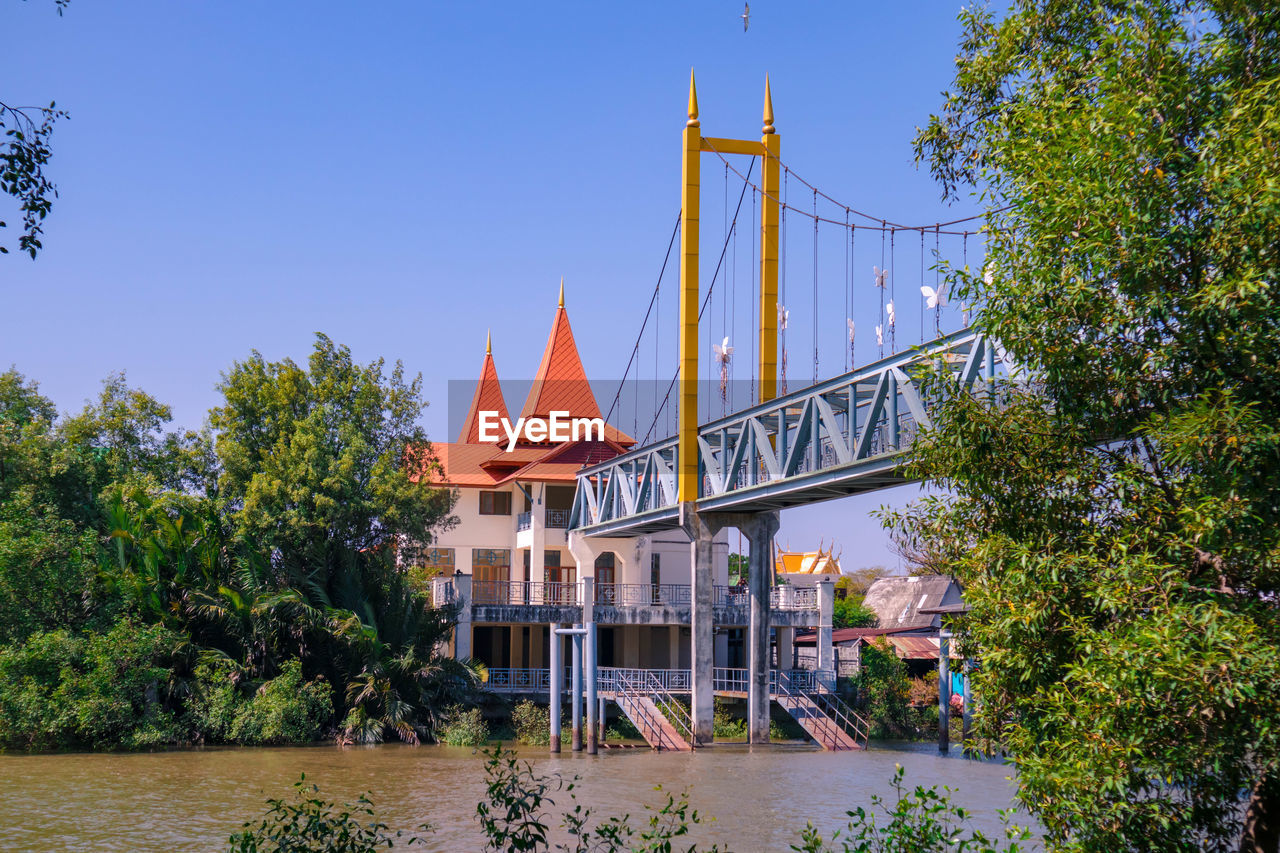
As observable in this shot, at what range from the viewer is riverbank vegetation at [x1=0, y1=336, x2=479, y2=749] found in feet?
111

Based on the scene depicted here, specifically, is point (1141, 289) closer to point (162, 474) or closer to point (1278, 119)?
point (1278, 119)

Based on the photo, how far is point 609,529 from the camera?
139ft

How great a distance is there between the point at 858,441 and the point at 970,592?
16.8 meters

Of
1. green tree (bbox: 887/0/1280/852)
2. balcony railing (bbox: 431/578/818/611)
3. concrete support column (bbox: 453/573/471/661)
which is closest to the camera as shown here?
green tree (bbox: 887/0/1280/852)

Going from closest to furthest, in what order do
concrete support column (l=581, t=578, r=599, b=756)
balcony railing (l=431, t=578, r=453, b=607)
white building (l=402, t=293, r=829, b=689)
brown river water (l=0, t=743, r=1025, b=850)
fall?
brown river water (l=0, t=743, r=1025, b=850), concrete support column (l=581, t=578, r=599, b=756), balcony railing (l=431, t=578, r=453, b=607), white building (l=402, t=293, r=829, b=689)

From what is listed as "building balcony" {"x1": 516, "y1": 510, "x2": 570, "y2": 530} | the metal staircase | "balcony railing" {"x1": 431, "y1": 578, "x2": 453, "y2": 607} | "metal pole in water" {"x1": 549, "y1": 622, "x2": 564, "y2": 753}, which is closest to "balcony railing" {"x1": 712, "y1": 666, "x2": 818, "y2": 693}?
the metal staircase

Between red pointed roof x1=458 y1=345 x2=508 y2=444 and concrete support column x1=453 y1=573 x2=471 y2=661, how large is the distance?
787 inches

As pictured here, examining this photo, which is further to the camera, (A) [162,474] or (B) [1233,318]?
(A) [162,474]

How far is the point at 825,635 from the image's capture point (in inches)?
1641

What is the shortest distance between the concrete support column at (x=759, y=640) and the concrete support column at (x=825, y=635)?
3711 millimetres

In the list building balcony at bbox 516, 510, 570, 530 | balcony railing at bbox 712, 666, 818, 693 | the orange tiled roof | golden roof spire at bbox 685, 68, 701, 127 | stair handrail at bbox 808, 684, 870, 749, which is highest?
golden roof spire at bbox 685, 68, 701, 127

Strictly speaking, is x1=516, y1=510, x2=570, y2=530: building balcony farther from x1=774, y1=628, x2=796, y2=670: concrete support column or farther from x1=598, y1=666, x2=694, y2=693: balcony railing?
x1=598, y1=666, x2=694, y2=693: balcony railing

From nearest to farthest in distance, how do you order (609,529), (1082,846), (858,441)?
1. (1082,846)
2. (858,441)
3. (609,529)

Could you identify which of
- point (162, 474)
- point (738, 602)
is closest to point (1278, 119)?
point (738, 602)
